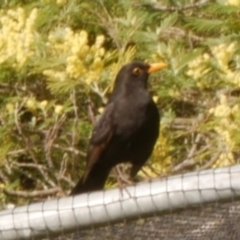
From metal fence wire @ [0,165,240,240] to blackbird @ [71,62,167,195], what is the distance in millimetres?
1774

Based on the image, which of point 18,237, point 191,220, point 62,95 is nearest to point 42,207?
point 18,237

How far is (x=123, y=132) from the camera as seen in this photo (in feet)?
15.2

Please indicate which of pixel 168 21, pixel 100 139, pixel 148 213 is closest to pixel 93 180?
pixel 100 139

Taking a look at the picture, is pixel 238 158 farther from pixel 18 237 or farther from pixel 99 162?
pixel 18 237

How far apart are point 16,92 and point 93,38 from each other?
566 mm

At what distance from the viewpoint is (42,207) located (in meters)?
2.71

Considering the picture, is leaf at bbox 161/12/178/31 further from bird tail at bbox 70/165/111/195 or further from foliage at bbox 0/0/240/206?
bird tail at bbox 70/165/111/195

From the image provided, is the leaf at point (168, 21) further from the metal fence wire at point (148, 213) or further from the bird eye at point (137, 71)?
the metal fence wire at point (148, 213)

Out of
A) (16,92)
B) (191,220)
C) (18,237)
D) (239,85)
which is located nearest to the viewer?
(191,220)

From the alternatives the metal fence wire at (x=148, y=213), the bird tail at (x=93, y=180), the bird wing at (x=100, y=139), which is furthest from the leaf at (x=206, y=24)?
the metal fence wire at (x=148, y=213)

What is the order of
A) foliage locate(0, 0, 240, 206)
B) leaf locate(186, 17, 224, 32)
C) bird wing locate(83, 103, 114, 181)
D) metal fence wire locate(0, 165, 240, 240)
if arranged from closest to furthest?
metal fence wire locate(0, 165, 240, 240), foliage locate(0, 0, 240, 206), bird wing locate(83, 103, 114, 181), leaf locate(186, 17, 224, 32)

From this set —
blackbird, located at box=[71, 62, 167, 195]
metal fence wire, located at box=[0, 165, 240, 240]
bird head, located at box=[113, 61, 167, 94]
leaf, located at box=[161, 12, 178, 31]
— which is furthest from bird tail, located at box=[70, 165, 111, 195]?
metal fence wire, located at box=[0, 165, 240, 240]

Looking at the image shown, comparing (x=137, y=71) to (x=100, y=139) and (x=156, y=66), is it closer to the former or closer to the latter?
(x=156, y=66)

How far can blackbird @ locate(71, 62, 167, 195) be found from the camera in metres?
4.59
